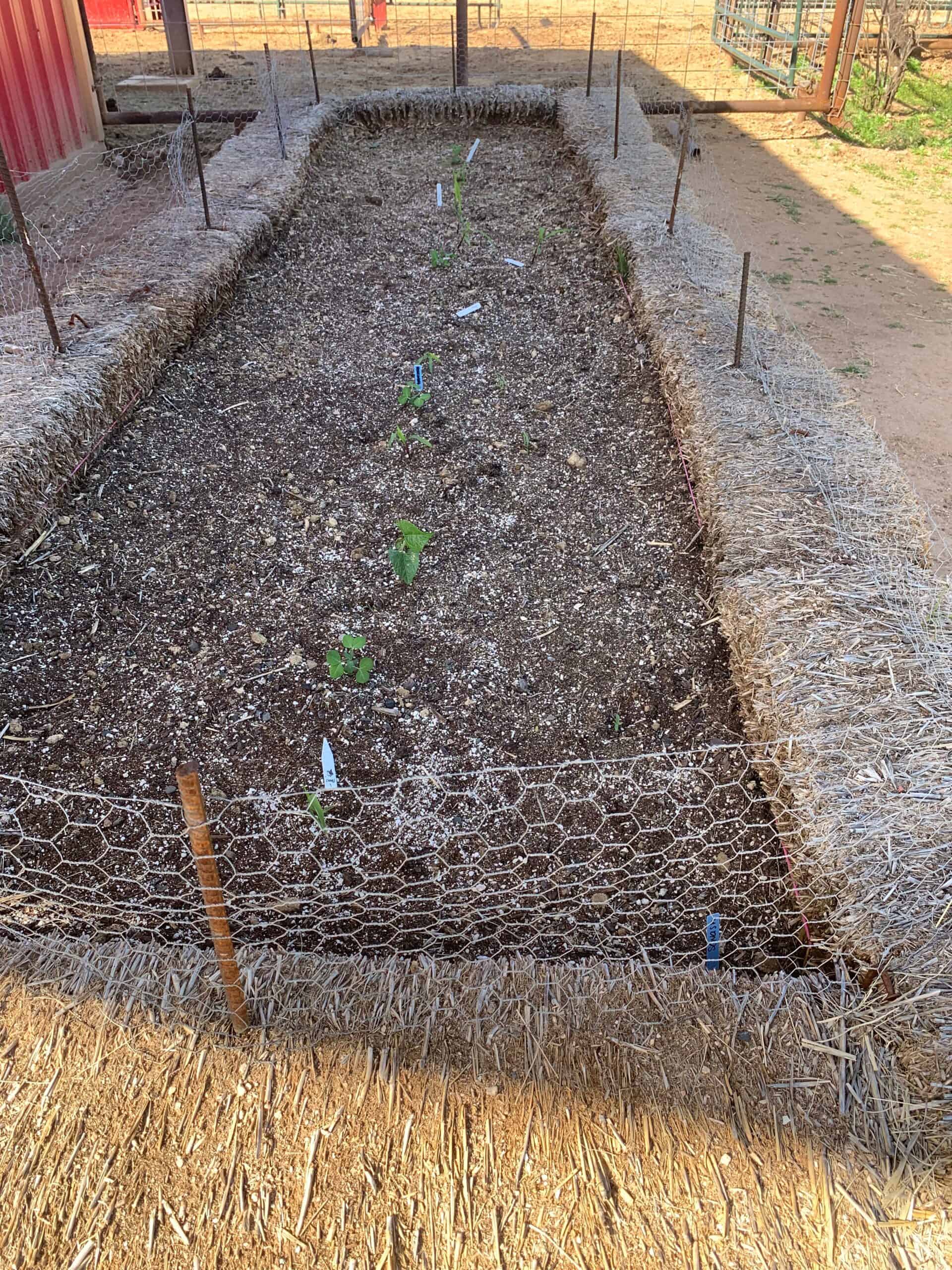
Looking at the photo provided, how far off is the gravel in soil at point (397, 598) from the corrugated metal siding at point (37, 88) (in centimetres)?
361

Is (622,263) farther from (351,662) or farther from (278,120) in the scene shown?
(351,662)

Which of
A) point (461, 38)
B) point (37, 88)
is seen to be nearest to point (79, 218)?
point (37, 88)

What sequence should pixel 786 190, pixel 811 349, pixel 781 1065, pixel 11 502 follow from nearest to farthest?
pixel 781 1065 < pixel 11 502 < pixel 811 349 < pixel 786 190

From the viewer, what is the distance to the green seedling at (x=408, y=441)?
13.2 ft

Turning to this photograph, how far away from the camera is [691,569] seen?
3.38 m

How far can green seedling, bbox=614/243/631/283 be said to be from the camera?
5266mm

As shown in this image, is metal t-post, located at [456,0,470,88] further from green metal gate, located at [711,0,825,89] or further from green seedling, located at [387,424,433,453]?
green seedling, located at [387,424,433,453]

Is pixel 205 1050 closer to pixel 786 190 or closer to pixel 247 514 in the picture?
pixel 247 514

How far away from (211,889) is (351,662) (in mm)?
1329

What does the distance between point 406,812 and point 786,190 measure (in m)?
7.12

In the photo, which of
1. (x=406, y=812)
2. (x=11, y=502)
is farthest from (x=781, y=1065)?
(x=11, y=502)

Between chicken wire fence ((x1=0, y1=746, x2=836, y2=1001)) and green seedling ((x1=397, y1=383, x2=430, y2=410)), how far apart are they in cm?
222

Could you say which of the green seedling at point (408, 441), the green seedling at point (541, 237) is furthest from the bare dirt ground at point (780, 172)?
the green seedling at point (408, 441)

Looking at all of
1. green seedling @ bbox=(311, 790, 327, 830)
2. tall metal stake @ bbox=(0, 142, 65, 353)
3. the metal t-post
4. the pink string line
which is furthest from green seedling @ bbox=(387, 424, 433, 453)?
the metal t-post
